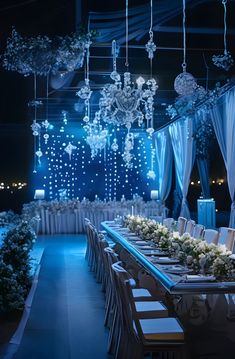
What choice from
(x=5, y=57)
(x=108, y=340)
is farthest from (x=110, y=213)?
(x=108, y=340)

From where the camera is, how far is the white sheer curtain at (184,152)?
13.2 meters

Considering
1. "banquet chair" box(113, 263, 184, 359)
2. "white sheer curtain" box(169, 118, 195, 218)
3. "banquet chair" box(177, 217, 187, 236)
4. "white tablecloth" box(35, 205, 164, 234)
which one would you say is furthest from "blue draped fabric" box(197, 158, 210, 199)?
"banquet chair" box(113, 263, 184, 359)

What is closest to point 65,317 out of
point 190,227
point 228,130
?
point 190,227

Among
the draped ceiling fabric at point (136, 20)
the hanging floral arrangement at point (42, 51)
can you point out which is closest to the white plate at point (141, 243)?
the hanging floral arrangement at point (42, 51)

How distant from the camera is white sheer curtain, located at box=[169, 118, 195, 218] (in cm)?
1316

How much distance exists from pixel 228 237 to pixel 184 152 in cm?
822

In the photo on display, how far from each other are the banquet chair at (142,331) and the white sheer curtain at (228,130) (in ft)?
21.4

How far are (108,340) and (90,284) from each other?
2766 mm

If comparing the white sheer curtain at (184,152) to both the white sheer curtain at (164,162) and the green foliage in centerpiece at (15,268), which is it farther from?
the green foliage in centerpiece at (15,268)

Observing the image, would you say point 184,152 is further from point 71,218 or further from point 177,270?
point 177,270

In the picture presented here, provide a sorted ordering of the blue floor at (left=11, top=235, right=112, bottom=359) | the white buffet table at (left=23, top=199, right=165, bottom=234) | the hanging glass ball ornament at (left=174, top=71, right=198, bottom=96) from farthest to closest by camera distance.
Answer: the white buffet table at (left=23, top=199, right=165, bottom=234) → the hanging glass ball ornament at (left=174, top=71, right=198, bottom=96) → the blue floor at (left=11, top=235, right=112, bottom=359)

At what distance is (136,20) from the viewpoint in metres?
7.30

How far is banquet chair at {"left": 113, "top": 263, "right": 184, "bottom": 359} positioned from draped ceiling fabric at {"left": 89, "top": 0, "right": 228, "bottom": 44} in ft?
14.9

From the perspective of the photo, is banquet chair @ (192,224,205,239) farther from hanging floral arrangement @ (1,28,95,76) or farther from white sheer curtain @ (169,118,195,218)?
white sheer curtain @ (169,118,195,218)
